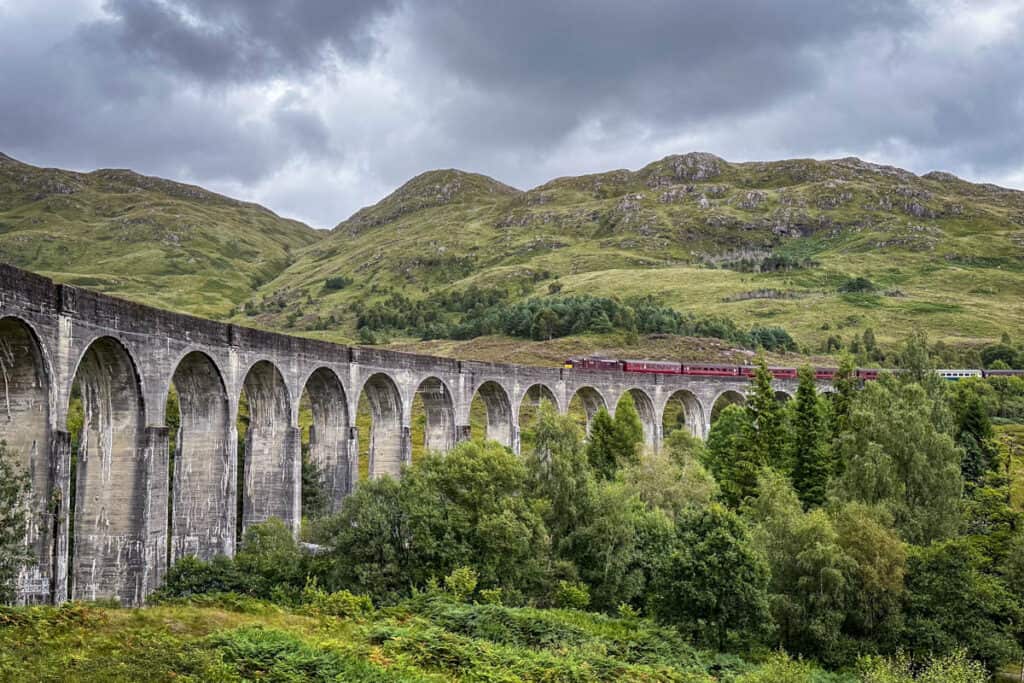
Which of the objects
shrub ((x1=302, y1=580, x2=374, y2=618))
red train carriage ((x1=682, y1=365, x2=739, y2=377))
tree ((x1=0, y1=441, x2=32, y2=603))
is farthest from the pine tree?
tree ((x1=0, y1=441, x2=32, y2=603))

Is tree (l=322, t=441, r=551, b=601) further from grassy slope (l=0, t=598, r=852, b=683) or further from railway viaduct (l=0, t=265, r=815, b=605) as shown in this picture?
railway viaduct (l=0, t=265, r=815, b=605)

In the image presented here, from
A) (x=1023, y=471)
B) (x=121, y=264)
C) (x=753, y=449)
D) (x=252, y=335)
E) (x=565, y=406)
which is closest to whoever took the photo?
(x=252, y=335)

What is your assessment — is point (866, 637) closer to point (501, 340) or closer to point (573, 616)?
point (573, 616)

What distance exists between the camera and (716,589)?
26844 mm

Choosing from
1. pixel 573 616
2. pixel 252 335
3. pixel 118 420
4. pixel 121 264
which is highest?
pixel 121 264

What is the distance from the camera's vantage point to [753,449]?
2057 inches

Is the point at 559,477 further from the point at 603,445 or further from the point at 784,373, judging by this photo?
the point at 784,373

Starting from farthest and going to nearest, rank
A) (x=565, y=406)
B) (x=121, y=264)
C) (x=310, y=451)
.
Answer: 1. (x=121, y=264)
2. (x=565, y=406)
3. (x=310, y=451)

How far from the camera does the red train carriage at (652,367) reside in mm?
76062

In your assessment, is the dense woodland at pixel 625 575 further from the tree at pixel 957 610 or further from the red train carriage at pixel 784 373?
the red train carriage at pixel 784 373

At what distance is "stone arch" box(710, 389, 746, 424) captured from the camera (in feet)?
278

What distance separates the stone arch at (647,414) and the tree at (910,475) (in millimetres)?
30470

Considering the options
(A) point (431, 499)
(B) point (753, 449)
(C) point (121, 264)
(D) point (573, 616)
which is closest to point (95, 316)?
(A) point (431, 499)

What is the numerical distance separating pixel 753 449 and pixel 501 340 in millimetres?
66212
